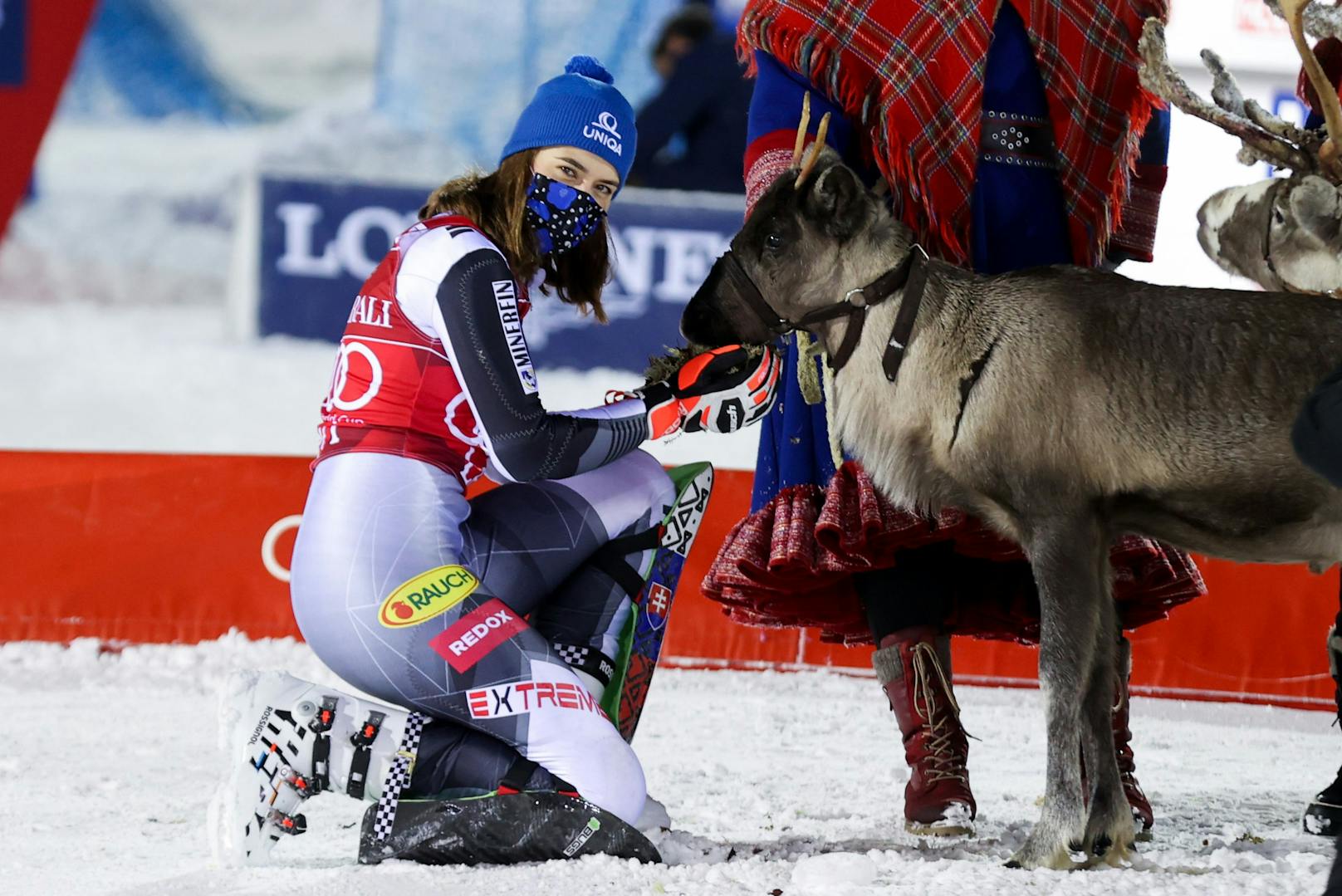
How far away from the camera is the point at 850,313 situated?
2.89m

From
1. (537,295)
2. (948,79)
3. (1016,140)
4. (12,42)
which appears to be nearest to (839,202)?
(948,79)

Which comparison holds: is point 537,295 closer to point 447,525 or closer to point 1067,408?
point 447,525

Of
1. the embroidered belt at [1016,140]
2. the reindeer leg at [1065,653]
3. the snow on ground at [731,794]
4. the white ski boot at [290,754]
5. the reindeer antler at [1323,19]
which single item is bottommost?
the snow on ground at [731,794]

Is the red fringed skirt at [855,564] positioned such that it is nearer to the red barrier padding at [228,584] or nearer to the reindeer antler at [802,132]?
the reindeer antler at [802,132]

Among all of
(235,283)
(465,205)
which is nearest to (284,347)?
(235,283)

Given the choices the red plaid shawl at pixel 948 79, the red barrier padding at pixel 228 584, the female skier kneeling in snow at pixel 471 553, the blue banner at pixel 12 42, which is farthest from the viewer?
the blue banner at pixel 12 42

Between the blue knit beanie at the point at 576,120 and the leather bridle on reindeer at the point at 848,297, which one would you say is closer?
the leather bridle on reindeer at the point at 848,297

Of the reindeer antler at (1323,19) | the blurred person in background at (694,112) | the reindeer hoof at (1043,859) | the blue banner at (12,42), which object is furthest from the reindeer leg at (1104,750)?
the blue banner at (12,42)

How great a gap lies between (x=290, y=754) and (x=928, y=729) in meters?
1.31

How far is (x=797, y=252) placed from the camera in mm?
2898

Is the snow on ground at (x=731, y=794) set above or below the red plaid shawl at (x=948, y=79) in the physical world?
below

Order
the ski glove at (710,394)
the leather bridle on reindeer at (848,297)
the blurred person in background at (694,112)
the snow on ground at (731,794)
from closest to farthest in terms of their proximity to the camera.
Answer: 1. the snow on ground at (731,794)
2. the leather bridle on reindeer at (848,297)
3. the ski glove at (710,394)
4. the blurred person in background at (694,112)

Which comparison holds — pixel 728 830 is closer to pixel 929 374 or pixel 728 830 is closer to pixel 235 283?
pixel 929 374

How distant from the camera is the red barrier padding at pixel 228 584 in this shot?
18.1ft
